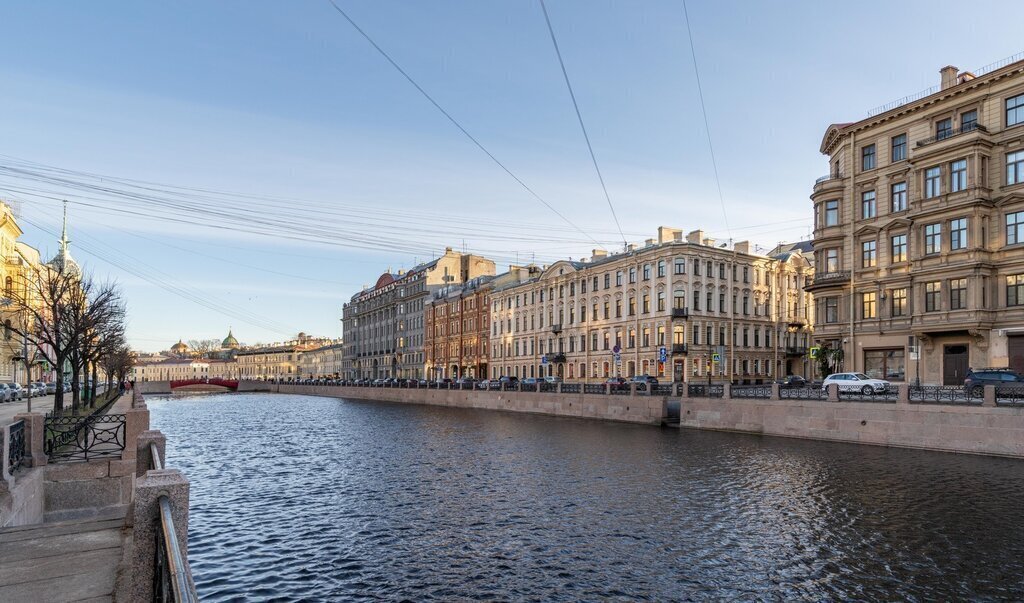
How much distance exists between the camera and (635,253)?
65.5 m

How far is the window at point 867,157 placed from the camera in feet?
142

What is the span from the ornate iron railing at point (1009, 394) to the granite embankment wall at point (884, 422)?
1.14m

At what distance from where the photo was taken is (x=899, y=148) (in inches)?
1631

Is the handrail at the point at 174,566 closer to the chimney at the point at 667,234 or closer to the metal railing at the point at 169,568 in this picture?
the metal railing at the point at 169,568

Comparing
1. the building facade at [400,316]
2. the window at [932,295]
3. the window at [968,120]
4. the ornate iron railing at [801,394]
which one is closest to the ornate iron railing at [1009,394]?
the ornate iron railing at [801,394]

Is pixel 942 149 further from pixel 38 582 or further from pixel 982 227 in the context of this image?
pixel 38 582

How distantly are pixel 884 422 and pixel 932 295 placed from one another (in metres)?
13.3

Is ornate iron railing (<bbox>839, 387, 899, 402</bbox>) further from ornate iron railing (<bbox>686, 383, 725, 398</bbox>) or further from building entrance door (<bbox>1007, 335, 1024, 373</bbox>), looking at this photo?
ornate iron railing (<bbox>686, 383, 725, 398</bbox>)

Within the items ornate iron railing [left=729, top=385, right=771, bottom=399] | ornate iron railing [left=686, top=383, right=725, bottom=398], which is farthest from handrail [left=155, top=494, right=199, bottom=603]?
ornate iron railing [left=686, top=383, right=725, bottom=398]

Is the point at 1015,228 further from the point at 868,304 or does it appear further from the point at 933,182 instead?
the point at 868,304

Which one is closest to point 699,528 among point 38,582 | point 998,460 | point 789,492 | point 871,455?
point 789,492

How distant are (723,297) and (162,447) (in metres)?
60.2

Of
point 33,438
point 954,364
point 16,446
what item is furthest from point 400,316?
point 16,446

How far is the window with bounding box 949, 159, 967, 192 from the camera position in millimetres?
36375
